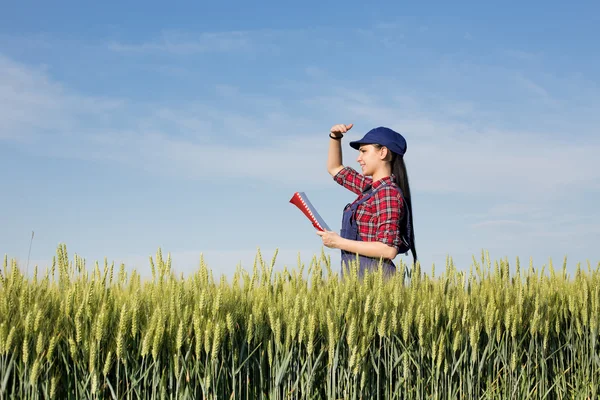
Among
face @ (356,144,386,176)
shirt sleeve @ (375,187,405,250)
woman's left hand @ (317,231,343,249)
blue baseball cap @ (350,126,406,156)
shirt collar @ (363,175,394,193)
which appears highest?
blue baseball cap @ (350,126,406,156)

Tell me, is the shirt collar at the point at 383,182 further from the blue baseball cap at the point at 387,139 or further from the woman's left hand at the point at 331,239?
the woman's left hand at the point at 331,239

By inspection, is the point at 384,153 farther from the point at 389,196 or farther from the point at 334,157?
the point at 334,157

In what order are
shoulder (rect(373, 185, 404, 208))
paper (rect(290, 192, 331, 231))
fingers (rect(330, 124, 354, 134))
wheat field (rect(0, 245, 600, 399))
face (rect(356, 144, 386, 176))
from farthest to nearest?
1. fingers (rect(330, 124, 354, 134))
2. face (rect(356, 144, 386, 176))
3. paper (rect(290, 192, 331, 231))
4. shoulder (rect(373, 185, 404, 208))
5. wheat field (rect(0, 245, 600, 399))

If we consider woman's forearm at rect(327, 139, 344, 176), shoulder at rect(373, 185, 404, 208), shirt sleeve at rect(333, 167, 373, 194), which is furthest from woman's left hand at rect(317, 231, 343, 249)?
woman's forearm at rect(327, 139, 344, 176)

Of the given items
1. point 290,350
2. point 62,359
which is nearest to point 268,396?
point 290,350

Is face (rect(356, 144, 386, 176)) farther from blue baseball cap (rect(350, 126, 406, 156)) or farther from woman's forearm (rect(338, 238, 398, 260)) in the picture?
woman's forearm (rect(338, 238, 398, 260))

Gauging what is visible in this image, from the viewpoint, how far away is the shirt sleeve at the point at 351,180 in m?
5.44

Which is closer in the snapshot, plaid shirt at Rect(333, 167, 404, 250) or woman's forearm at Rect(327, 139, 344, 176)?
plaid shirt at Rect(333, 167, 404, 250)

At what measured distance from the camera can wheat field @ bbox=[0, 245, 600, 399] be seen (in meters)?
2.82

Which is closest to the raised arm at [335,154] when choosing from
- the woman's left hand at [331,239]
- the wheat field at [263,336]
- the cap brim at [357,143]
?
the cap brim at [357,143]

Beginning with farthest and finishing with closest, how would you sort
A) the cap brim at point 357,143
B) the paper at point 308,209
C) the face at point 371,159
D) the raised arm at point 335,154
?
the raised arm at point 335,154
the cap brim at point 357,143
the face at point 371,159
the paper at point 308,209

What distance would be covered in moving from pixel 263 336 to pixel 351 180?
2553 mm

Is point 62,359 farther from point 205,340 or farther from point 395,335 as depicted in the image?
point 395,335

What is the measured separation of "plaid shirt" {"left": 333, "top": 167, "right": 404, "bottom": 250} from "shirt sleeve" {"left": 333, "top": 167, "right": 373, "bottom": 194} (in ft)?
1.88
